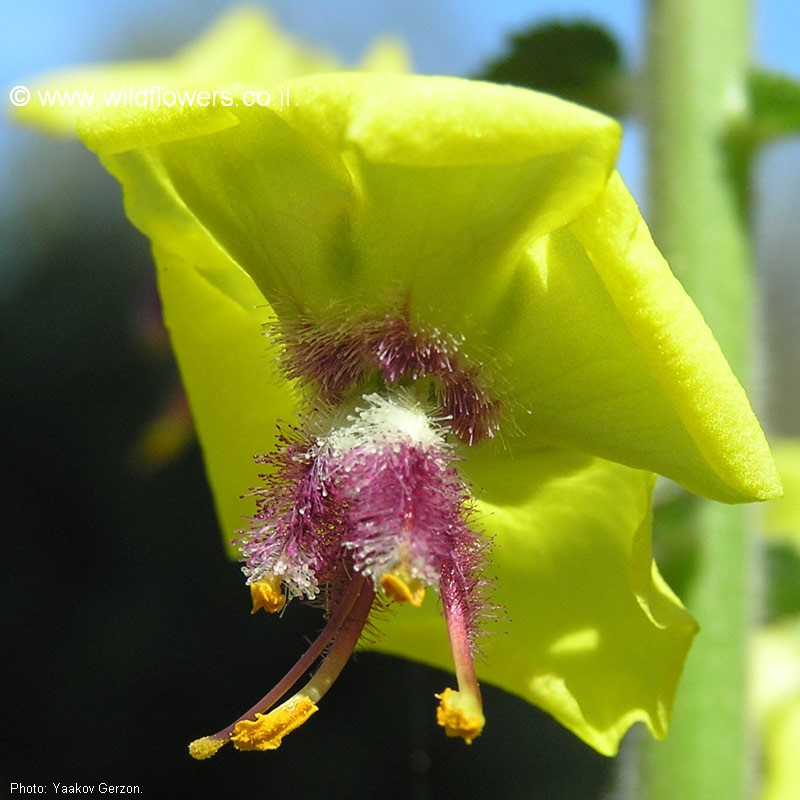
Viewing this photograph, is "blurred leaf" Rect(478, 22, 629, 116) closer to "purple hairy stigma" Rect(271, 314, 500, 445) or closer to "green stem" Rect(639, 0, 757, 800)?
"green stem" Rect(639, 0, 757, 800)

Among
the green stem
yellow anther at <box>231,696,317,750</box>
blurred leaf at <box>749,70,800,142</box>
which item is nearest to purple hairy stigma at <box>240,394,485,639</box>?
yellow anther at <box>231,696,317,750</box>

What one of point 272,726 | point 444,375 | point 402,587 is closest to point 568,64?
point 444,375

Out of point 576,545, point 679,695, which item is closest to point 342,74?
point 576,545

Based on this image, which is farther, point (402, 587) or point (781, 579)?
point (781, 579)

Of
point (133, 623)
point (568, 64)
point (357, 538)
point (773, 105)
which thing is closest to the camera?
point (357, 538)

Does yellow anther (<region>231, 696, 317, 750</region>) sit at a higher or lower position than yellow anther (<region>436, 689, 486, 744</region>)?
lower

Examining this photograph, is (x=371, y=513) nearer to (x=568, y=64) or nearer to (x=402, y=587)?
(x=402, y=587)
